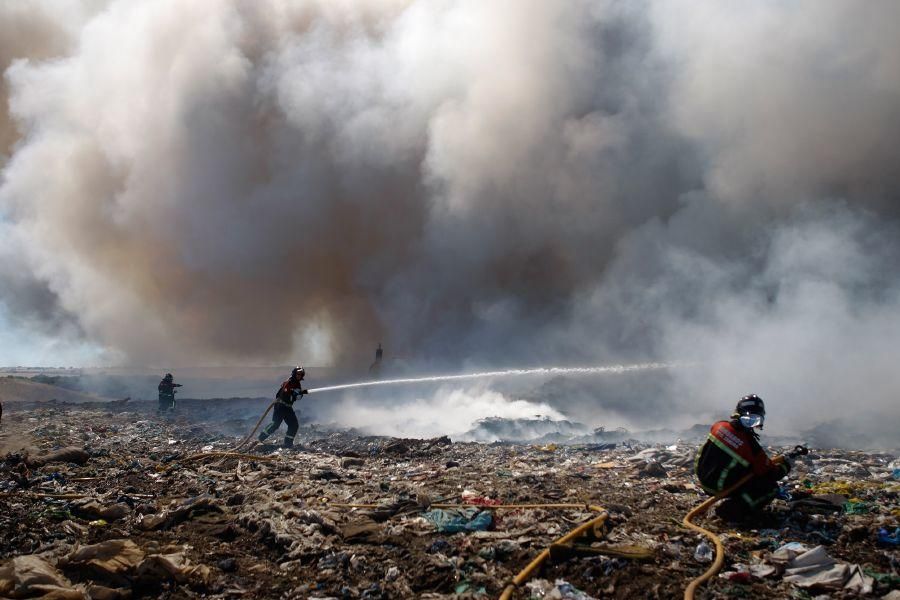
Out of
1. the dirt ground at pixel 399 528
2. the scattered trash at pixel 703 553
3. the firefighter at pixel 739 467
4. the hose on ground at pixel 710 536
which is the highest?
the firefighter at pixel 739 467

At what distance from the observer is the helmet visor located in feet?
17.1

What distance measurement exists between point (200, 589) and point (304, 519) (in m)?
1.49

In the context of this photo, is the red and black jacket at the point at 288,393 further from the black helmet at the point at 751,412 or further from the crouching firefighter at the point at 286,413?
the black helmet at the point at 751,412

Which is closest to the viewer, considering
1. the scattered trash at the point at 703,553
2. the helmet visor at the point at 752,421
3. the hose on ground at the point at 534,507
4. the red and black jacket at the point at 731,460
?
the hose on ground at the point at 534,507

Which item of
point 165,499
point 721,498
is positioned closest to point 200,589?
point 165,499

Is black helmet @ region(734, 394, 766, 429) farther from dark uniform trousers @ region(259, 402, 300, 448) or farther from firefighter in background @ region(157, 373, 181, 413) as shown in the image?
firefighter in background @ region(157, 373, 181, 413)

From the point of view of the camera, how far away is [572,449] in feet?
38.4

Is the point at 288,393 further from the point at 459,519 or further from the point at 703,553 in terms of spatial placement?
the point at 703,553

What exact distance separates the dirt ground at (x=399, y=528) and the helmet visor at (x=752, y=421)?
86 cm

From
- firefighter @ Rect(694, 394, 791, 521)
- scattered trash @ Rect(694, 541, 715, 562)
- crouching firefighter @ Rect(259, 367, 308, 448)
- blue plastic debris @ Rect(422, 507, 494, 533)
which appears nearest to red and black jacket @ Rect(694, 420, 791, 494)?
firefighter @ Rect(694, 394, 791, 521)

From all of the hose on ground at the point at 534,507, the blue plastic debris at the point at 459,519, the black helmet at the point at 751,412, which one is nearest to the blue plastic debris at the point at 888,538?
the black helmet at the point at 751,412

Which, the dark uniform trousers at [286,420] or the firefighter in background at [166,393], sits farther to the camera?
the firefighter in background at [166,393]

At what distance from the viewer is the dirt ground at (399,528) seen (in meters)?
3.83

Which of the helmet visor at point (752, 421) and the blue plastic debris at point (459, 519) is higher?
the helmet visor at point (752, 421)
